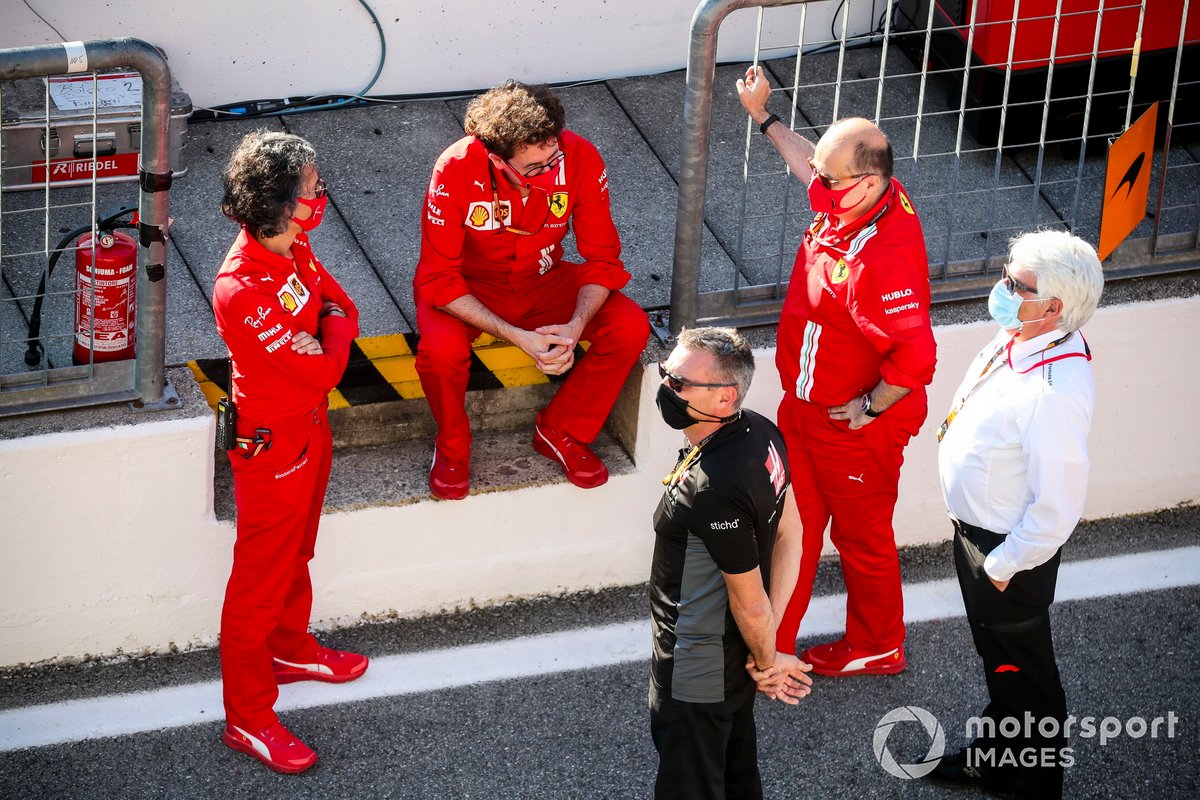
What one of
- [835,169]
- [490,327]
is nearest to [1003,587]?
[835,169]

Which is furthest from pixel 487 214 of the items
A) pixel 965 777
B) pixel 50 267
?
pixel 965 777

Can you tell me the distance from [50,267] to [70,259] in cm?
78

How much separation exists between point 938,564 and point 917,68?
2596 millimetres

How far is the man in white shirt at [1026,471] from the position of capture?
13.2ft

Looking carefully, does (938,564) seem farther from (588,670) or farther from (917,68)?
(917,68)

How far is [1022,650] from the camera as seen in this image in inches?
169

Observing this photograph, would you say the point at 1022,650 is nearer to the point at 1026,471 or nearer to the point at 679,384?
the point at 1026,471

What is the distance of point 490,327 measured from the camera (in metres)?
4.89

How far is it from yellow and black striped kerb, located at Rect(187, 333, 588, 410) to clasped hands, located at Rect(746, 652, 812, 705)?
176 centimetres

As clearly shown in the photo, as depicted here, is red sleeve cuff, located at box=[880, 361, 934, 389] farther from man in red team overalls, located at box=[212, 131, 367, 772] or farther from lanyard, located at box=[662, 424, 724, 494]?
man in red team overalls, located at box=[212, 131, 367, 772]

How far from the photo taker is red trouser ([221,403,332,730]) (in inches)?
171

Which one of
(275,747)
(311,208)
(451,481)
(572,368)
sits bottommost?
(275,747)

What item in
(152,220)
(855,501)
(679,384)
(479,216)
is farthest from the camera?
(479,216)

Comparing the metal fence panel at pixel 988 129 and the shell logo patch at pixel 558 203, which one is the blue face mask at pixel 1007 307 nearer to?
the metal fence panel at pixel 988 129
